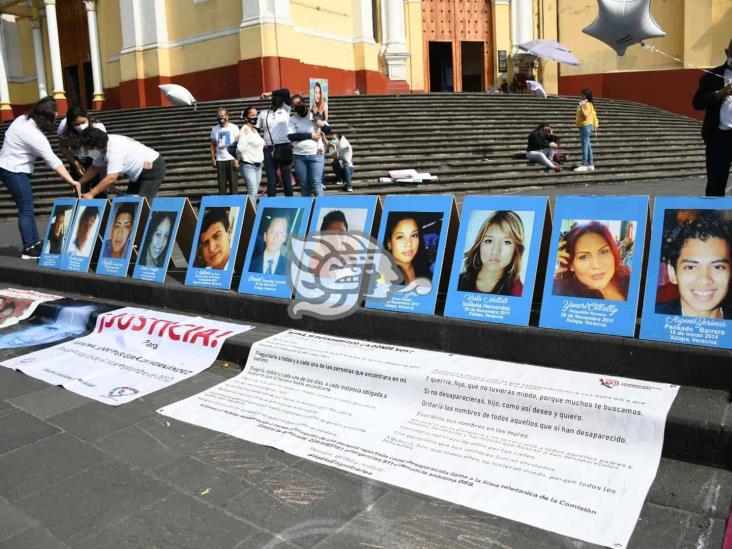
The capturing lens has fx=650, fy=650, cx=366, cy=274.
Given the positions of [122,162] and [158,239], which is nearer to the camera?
[158,239]

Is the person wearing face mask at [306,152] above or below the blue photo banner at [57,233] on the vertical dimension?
above

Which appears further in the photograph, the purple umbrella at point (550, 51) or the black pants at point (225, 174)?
the purple umbrella at point (550, 51)

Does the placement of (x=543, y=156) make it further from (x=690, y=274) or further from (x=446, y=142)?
(x=690, y=274)

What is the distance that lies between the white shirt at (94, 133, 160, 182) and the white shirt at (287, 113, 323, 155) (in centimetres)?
213

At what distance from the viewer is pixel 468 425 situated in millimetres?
2855

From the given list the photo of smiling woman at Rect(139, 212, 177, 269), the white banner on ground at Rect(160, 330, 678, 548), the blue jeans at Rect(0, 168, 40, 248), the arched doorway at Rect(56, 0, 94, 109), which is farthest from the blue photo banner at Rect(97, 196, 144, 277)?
the arched doorway at Rect(56, 0, 94, 109)

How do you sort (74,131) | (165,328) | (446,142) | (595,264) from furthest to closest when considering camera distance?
(446,142), (74,131), (165,328), (595,264)

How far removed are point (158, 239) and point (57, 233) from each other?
5.09 ft

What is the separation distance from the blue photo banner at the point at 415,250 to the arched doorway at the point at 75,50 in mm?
23478

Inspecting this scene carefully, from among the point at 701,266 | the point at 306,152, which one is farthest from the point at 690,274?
the point at 306,152

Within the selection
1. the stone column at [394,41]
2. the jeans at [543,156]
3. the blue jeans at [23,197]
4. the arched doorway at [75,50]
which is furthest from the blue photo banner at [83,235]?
the arched doorway at [75,50]

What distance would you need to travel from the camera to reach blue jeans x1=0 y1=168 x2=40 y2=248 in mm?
6340

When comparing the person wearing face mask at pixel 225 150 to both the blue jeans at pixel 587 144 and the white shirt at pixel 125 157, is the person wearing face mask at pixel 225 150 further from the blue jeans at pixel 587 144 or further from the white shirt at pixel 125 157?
the blue jeans at pixel 587 144

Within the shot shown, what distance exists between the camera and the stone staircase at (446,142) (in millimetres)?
12048
